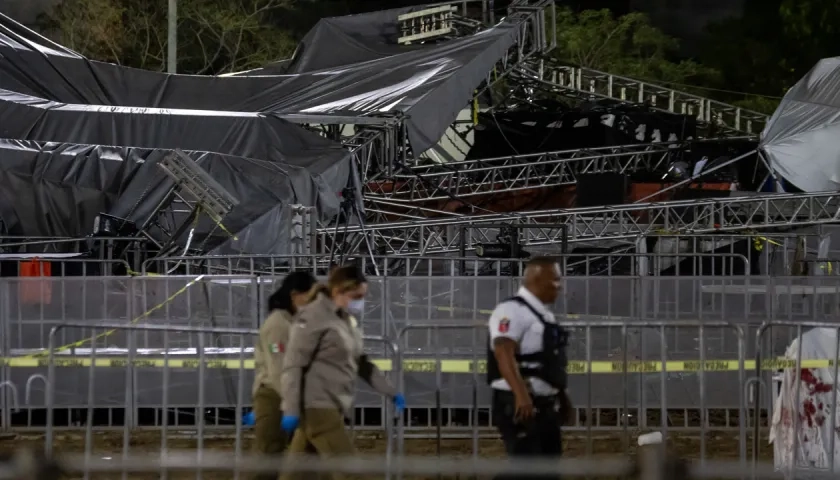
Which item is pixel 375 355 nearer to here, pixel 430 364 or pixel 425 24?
pixel 430 364

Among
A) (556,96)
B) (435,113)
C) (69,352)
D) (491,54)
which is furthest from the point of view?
(556,96)

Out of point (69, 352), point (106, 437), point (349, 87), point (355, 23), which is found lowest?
point (106, 437)

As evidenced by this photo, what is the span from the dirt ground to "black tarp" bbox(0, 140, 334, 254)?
7080 mm

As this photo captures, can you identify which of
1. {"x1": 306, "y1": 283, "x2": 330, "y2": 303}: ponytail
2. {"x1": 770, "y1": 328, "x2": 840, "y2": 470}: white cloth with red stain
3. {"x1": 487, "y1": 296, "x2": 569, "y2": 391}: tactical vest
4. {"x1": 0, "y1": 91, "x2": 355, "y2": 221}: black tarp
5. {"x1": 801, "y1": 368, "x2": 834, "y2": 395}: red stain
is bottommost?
{"x1": 770, "y1": 328, "x2": 840, "y2": 470}: white cloth with red stain

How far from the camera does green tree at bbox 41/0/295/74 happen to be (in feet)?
143

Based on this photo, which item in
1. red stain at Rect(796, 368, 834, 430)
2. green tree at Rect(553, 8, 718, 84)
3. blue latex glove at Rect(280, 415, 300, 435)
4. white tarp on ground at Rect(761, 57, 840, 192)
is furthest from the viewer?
green tree at Rect(553, 8, 718, 84)

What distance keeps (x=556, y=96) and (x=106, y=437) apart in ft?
86.5

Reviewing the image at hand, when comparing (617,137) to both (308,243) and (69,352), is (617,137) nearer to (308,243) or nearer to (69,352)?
(308,243)

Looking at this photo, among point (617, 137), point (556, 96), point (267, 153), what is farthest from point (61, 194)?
point (556, 96)

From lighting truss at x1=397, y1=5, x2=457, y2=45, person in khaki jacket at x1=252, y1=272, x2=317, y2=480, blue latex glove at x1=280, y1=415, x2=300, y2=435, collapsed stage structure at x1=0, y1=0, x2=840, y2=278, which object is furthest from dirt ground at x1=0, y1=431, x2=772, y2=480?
lighting truss at x1=397, y1=5, x2=457, y2=45

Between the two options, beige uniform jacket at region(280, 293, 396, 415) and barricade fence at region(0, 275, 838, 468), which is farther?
barricade fence at region(0, 275, 838, 468)

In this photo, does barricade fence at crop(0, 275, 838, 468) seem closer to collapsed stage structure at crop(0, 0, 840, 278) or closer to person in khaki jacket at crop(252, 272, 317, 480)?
person in khaki jacket at crop(252, 272, 317, 480)

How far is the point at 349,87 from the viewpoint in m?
23.5

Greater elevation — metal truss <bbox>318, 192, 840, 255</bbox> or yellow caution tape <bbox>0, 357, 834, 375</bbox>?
metal truss <bbox>318, 192, 840, 255</bbox>
